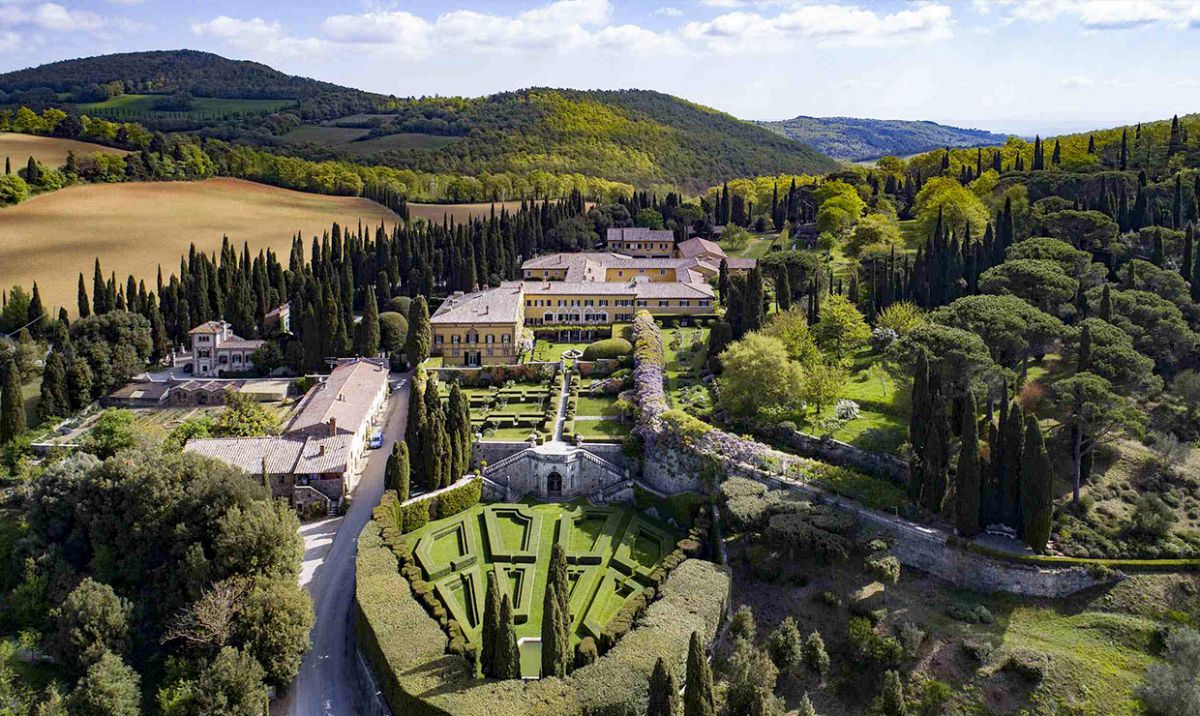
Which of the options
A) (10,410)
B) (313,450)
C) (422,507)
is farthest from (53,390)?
(422,507)

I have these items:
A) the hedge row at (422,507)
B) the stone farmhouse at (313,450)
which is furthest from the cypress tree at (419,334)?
the hedge row at (422,507)

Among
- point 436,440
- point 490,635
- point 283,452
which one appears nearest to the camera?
point 490,635

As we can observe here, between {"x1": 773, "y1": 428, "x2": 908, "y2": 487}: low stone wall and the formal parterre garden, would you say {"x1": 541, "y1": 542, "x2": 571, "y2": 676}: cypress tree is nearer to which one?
{"x1": 773, "y1": 428, "x2": 908, "y2": 487}: low stone wall

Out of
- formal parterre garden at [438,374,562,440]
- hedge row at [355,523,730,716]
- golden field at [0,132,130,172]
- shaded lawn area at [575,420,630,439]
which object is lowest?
hedge row at [355,523,730,716]

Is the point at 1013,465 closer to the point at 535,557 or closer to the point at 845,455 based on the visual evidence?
the point at 845,455

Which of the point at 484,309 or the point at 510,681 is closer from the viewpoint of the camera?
the point at 510,681

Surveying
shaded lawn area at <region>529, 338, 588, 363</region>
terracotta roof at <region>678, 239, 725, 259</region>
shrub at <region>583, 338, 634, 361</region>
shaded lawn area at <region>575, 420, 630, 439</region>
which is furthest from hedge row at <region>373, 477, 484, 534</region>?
terracotta roof at <region>678, 239, 725, 259</region>

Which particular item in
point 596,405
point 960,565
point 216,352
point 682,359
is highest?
point 216,352
